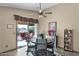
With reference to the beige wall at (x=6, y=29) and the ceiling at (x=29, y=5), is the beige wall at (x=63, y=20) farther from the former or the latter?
the beige wall at (x=6, y=29)

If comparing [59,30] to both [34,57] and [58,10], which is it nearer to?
[58,10]

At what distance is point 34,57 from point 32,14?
2.79 feet

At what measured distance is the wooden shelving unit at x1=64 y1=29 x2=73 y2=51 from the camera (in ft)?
7.25

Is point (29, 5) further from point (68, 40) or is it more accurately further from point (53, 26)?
point (68, 40)

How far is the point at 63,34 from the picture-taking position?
2.29 m

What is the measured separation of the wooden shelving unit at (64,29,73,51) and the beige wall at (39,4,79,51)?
6 centimetres

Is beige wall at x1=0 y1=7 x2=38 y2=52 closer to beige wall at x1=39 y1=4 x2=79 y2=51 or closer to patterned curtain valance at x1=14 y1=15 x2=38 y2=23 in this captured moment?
patterned curtain valance at x1=14 y1=15 x2=38 y2=23

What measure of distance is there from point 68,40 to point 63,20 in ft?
1.31

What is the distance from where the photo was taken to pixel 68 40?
2.25 meters

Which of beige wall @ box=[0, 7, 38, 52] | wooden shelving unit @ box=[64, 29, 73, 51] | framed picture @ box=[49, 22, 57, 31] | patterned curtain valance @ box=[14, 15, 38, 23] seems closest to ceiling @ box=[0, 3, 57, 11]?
beige wall @ box=[0, 7, 38, 52]

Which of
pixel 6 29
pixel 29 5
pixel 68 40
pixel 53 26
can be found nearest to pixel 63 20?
pixel 53 26

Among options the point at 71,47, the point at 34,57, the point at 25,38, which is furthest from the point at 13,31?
the point at 71,47

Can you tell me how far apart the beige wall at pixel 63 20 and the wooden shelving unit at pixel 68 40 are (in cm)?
6

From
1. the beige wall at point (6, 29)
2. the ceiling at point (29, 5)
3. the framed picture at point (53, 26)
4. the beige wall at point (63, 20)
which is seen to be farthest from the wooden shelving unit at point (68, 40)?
the beige wall at point (6, 29)
